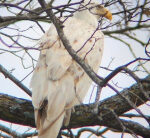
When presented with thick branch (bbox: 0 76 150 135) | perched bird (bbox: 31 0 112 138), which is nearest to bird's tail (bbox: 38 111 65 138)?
perched bird (bbox: 31 0 112 138)

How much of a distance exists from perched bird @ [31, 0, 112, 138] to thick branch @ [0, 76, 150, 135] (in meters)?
0.12

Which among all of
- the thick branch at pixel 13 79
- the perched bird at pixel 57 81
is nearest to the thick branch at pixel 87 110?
the perched bird at pixel 57 81

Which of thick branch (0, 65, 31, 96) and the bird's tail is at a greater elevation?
thick branch (0, 65, 31, 96)

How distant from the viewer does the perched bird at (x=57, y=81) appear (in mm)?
4691

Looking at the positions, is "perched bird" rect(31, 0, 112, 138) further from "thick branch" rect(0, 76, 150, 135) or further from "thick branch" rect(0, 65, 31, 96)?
"thick branch" rect(0, 65, 31, 96)

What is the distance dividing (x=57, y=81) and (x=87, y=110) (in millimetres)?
636

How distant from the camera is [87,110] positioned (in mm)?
4516

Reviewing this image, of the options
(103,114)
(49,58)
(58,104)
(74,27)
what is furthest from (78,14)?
(103,114)

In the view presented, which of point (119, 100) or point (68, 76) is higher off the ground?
point (68, 76)

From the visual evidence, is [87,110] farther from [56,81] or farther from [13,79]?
[13,79]

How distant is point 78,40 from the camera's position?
18.5 feet

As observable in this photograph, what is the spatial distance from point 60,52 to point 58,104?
777 millimetres

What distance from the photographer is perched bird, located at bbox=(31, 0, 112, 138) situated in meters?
4.69

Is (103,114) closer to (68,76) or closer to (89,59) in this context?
(68,76)
